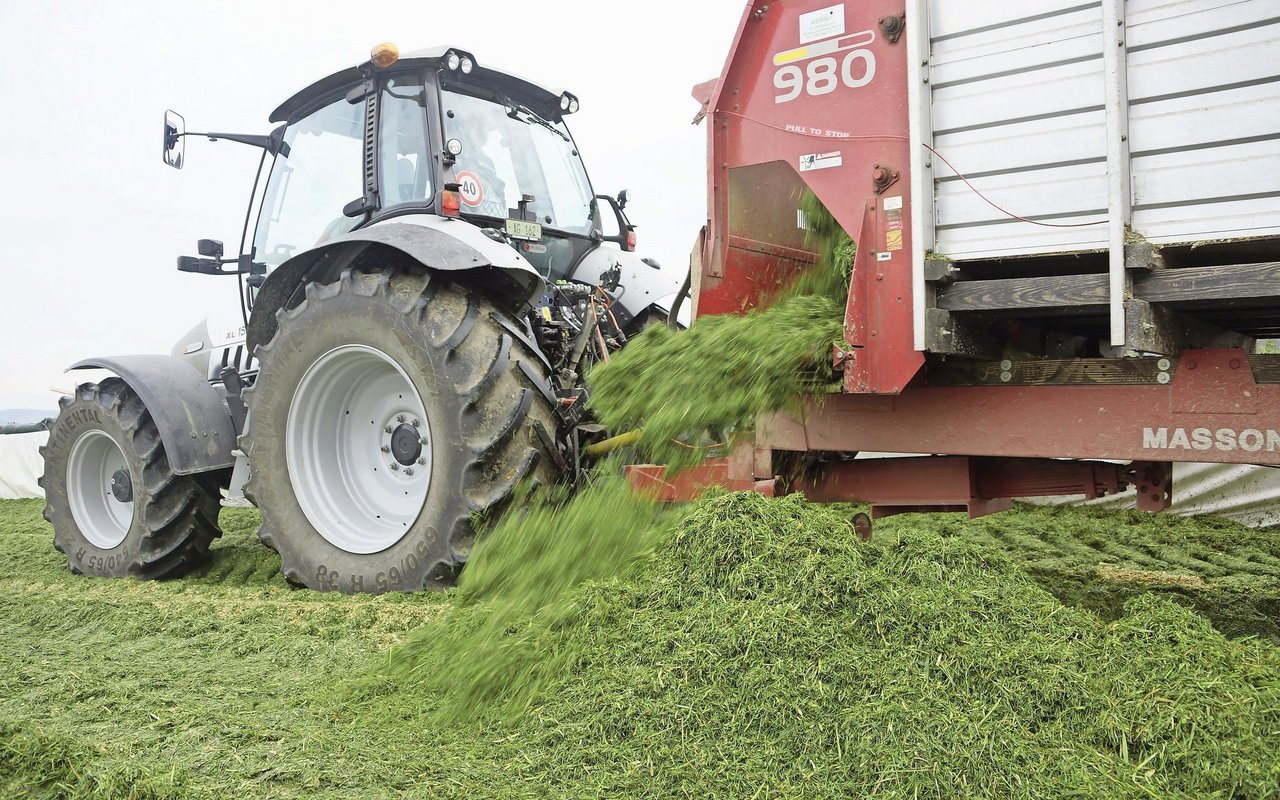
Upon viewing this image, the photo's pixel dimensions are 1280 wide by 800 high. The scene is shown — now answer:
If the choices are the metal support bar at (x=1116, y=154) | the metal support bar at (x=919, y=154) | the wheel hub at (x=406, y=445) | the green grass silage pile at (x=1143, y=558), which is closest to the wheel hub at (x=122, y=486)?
the wheel hub at (x=406, y=445)

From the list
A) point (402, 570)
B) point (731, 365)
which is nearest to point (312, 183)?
point (402, 570)

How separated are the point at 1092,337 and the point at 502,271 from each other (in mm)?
2414

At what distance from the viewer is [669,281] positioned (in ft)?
18.5

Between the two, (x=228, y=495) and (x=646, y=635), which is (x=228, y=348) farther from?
(x=646, y=635)

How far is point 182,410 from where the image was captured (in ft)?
17.0

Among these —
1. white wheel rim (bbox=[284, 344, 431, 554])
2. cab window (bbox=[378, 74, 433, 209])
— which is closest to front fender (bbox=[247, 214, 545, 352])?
cab window (bbox=[378, 74, 433, 209])

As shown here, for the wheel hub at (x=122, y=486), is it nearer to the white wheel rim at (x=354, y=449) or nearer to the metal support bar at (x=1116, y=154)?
the white wheel rim at (x=354, y=449)

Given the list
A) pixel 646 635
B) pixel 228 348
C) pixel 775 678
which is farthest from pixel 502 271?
pixel 228 348

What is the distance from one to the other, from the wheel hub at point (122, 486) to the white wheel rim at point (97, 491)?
0.21 ft

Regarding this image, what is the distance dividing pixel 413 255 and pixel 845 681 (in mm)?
2552

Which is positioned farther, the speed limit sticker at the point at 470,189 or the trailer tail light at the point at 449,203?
the speed limit sticker at the point at 470,189

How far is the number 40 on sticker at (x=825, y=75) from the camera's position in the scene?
3.25m

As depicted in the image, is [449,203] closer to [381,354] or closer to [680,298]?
[381,354]

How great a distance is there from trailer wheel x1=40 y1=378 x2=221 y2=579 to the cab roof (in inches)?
74.3
